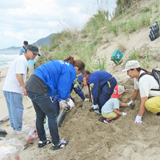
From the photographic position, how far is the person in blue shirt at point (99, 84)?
121 inches

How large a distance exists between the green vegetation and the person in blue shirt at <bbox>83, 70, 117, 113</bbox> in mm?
1803

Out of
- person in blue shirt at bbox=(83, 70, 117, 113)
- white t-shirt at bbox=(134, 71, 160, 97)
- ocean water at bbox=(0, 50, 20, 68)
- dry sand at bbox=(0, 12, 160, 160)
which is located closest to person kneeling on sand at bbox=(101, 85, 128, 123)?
dry sand at bbox=(0, 12, 160, 160)

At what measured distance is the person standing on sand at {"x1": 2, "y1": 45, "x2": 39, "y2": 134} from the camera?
286 centimetres

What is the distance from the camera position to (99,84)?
10.5ft

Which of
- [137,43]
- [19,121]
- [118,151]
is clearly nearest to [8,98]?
[19,121]

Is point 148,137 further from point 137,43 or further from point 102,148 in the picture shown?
point 137,43

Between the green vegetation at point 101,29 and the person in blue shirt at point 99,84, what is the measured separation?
1.80m

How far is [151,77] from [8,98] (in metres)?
2.69

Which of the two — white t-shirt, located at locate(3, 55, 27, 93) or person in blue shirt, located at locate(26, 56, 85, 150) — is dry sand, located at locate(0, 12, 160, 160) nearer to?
person in blue shirt, located at locate(26, 56, 85, 150)

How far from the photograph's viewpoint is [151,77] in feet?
7.33

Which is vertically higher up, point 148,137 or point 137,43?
point 137,43

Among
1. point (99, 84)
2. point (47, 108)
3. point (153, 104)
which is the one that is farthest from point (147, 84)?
point (47, 108)

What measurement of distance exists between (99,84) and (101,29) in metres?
5.76

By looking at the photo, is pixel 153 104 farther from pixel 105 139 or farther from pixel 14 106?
pixel 14 106
